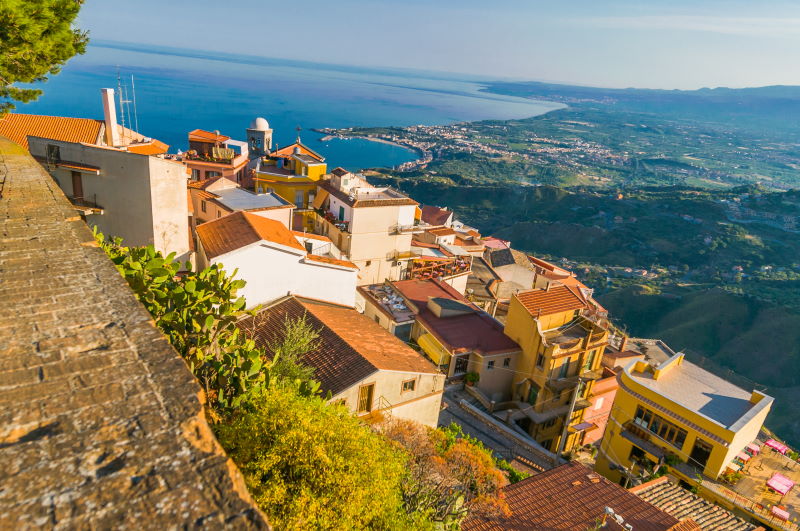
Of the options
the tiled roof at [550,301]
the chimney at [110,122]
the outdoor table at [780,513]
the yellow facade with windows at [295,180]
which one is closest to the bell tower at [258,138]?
the yellow facade with windows at [295,180]

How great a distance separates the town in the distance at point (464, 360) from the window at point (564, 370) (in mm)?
235

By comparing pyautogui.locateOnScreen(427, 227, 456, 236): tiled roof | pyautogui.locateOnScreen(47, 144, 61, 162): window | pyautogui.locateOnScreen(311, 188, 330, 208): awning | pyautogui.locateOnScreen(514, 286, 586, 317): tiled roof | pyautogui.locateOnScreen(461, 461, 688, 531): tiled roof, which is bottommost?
pyautogui.locateOnScreen(427, 227, 456, 236): tiled roof

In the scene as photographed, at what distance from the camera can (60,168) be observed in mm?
19641

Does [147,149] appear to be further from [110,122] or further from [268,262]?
[268,262]

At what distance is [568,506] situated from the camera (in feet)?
51.3

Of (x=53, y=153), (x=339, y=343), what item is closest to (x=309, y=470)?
(x=339, y=343)

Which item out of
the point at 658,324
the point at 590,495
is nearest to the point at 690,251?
the point at 658,324

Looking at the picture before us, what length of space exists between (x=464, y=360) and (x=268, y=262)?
12.5m

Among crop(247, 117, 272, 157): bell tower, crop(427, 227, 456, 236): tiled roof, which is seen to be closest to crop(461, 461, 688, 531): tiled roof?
crop(427, 227, 456, 236): tiled roof

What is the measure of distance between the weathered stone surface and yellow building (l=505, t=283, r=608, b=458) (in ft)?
79.3

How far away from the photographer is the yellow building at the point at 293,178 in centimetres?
4112

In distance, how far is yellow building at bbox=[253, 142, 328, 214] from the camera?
41125mm

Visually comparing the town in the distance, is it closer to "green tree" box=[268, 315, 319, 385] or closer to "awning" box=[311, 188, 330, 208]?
"awning" box=[311, 188, 330, 208]

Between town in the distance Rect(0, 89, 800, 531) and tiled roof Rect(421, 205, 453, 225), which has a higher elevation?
town in the distance Rect(0, 89, 800, 531)
